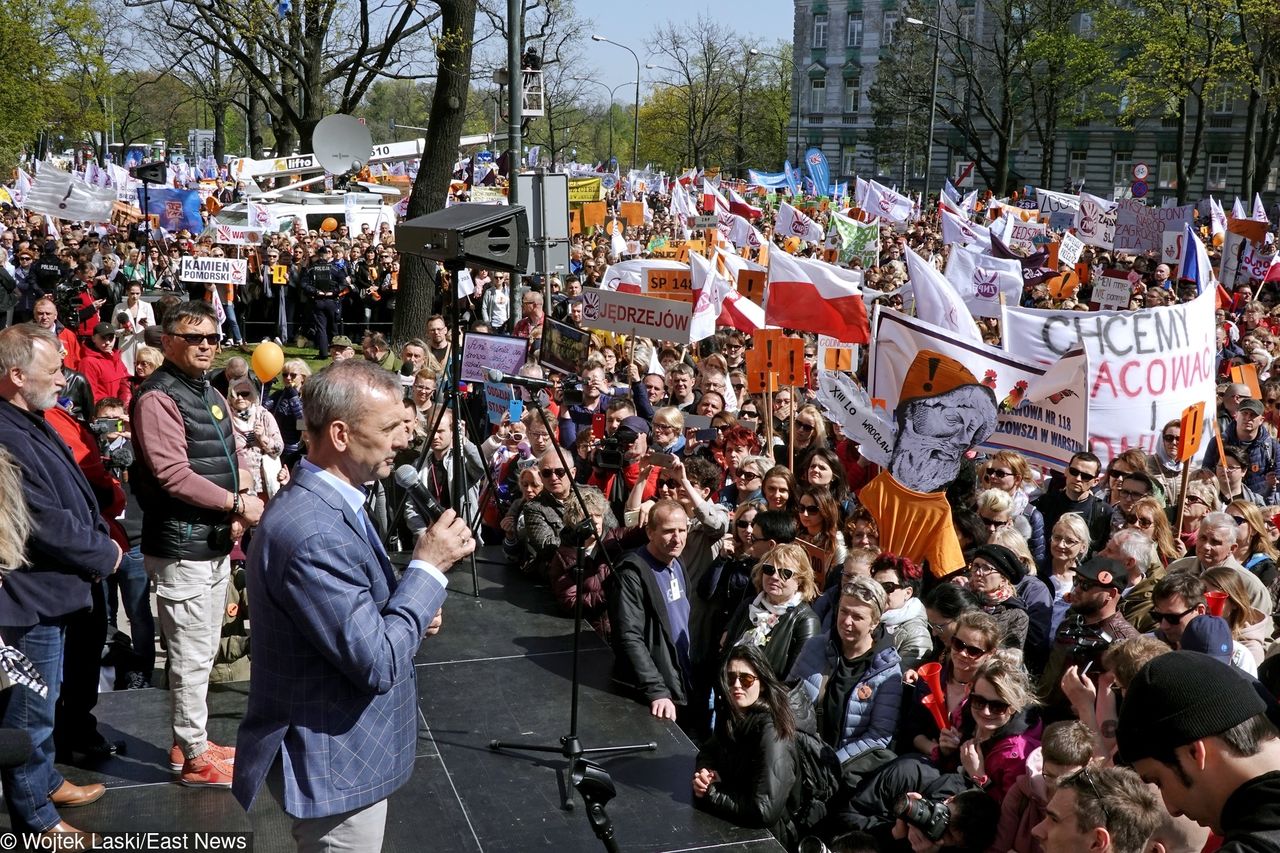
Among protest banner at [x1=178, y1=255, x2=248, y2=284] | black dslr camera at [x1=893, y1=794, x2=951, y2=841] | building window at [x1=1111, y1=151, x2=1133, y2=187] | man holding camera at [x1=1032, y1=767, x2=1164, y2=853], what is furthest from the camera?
building window at [x1=1111, y1=151, x2=1133, y2=187]

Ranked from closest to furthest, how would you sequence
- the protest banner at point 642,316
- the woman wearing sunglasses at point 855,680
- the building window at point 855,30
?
the woman wearing sunglasses at point 855,680, the protest banner at point 642,316, the building window at point 855,30

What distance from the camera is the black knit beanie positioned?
230cm

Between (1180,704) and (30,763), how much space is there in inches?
132

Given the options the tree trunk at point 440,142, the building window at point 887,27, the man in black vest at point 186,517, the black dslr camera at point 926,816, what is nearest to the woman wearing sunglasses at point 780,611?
the black dslr camera at point 926,816

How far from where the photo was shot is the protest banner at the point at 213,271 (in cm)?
1689

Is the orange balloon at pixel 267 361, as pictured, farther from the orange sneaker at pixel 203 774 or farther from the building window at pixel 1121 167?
the building window at pixel 1121 167

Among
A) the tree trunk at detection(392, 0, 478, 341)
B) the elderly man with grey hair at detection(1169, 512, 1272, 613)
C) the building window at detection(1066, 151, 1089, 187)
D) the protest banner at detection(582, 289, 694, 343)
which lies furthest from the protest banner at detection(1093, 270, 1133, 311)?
the building window at detection(1066, 151, 1089, 187)

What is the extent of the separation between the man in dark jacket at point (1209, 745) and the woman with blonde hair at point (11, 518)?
3119 mm

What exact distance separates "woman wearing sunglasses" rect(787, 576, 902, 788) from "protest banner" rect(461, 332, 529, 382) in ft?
15.8

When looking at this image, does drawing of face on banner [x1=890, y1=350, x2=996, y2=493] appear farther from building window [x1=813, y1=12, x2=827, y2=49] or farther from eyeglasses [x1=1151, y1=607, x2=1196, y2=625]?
building window [x1=813, y1=12, x2=827, y2=49]

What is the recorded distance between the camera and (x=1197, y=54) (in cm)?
4106

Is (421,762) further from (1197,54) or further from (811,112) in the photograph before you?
(811,112)

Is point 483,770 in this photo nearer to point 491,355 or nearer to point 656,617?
point 656,617

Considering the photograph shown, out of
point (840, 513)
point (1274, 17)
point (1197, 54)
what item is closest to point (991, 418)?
point (840, 513)
